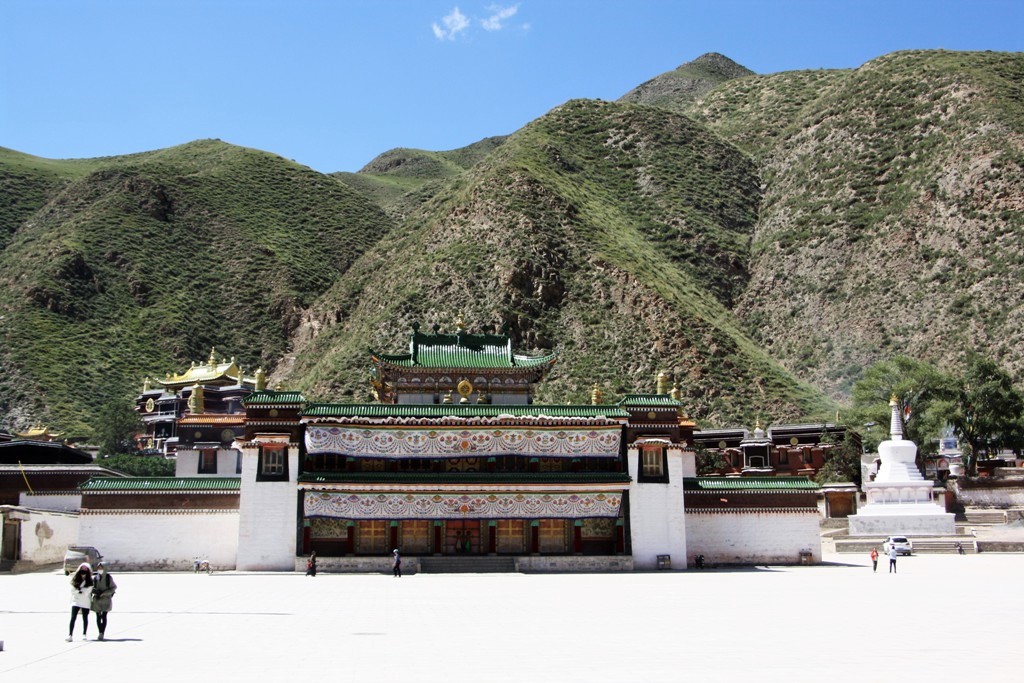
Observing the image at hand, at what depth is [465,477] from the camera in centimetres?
3941

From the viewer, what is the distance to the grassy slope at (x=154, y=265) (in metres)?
92.4

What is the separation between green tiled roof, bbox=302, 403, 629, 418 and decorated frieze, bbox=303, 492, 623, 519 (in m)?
2.99

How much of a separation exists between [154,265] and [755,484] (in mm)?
88837

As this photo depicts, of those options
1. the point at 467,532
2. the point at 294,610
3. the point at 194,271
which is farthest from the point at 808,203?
the point at 294,610

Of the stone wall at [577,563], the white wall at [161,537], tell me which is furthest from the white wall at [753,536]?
the white wall at [161,537]

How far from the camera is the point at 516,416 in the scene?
131 feet

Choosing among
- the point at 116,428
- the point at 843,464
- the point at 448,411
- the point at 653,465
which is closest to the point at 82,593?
the point at 448,411

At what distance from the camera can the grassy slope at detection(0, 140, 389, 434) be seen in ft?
303

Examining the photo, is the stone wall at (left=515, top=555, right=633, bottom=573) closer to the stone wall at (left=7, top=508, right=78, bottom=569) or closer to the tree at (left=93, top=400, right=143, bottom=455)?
the stone wall at (left=7, top=508, right=78, bottom=569)

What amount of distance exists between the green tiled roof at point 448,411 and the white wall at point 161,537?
5387 millimetres

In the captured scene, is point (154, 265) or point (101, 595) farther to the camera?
point (154, 265)

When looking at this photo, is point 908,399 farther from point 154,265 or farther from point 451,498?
point 154,265

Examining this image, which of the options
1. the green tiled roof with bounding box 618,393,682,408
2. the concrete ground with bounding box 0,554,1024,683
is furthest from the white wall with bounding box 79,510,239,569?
the green tiled roof with bounding box 618,393,682,408

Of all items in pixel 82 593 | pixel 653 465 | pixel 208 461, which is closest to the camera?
pixel 82 593
